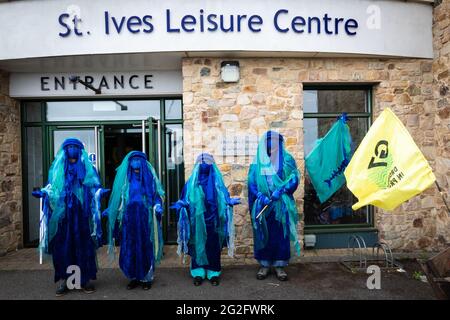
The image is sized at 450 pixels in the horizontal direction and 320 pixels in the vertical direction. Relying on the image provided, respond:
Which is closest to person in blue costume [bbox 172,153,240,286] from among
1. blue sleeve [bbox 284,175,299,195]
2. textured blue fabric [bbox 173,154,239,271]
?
textured blue fabric [bbox 173,154,239,271]

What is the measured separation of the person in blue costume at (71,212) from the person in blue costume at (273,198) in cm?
193

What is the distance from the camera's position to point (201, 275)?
415cm

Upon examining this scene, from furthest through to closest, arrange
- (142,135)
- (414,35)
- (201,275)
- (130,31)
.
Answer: (142,135) → (414,35) → (130,31) → (201,275)

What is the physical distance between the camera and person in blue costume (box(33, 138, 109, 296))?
375 centimetres

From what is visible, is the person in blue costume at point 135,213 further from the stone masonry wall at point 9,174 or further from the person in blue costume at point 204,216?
the stone masonry wall at point 9,174

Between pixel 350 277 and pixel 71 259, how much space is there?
3.53 metres

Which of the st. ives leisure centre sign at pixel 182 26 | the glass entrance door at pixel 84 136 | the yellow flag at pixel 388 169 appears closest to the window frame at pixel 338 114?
the st. ives leisure centre sign at pixel 182 26

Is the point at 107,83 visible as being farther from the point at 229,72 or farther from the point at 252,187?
the point at 252,187

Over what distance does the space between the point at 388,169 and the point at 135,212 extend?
9.20 feet

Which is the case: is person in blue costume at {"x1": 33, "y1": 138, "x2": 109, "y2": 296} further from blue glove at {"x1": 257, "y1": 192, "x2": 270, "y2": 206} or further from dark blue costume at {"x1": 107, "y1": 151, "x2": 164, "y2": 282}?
blue glove at {"x1": 257, "y1": 192, "x2": 270, "y2": 206}

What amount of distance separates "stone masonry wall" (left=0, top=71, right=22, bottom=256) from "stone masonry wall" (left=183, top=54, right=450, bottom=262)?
318 centimetres

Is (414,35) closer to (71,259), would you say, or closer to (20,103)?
(71,259)

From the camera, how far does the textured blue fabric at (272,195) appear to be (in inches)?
160

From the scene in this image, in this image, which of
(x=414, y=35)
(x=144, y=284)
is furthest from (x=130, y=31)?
(x=414, y=35)
